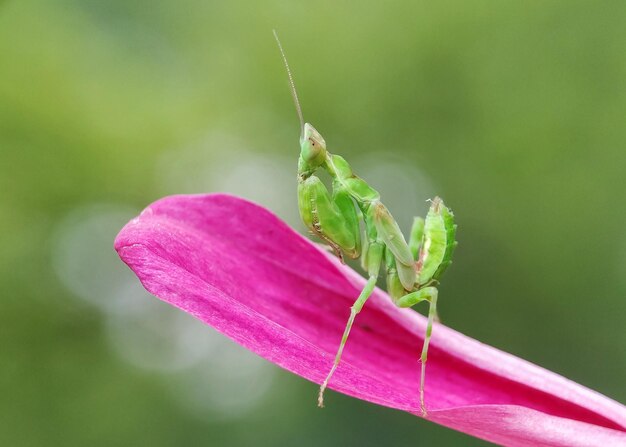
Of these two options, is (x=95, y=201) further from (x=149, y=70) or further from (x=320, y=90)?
(x=320, y=90)

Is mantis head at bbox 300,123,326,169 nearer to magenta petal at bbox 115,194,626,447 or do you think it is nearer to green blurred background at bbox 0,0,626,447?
magenta petal at bbox 115,194,626,447

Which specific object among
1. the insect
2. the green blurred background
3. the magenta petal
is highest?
the green blurred background

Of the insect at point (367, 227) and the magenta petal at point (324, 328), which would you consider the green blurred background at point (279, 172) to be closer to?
the insect at point (367, 227)

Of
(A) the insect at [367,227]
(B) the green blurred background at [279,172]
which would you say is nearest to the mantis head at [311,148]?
(A) the insect at [367,227]

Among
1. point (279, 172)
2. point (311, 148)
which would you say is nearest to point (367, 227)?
point (311, 148)

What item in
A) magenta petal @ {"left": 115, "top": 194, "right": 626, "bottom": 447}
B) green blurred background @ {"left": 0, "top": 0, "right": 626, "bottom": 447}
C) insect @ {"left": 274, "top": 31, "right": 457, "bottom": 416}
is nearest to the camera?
magenta petal @ {"left": 115, "top": 194, "right": 626, "bottom": 447}

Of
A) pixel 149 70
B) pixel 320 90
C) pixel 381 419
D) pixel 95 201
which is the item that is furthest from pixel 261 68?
pixel 381 419

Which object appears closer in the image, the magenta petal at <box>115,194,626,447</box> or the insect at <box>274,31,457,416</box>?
the magenta petal at <box>115,194,626,447</box>

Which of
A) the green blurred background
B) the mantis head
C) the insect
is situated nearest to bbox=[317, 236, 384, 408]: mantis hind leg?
the insect
